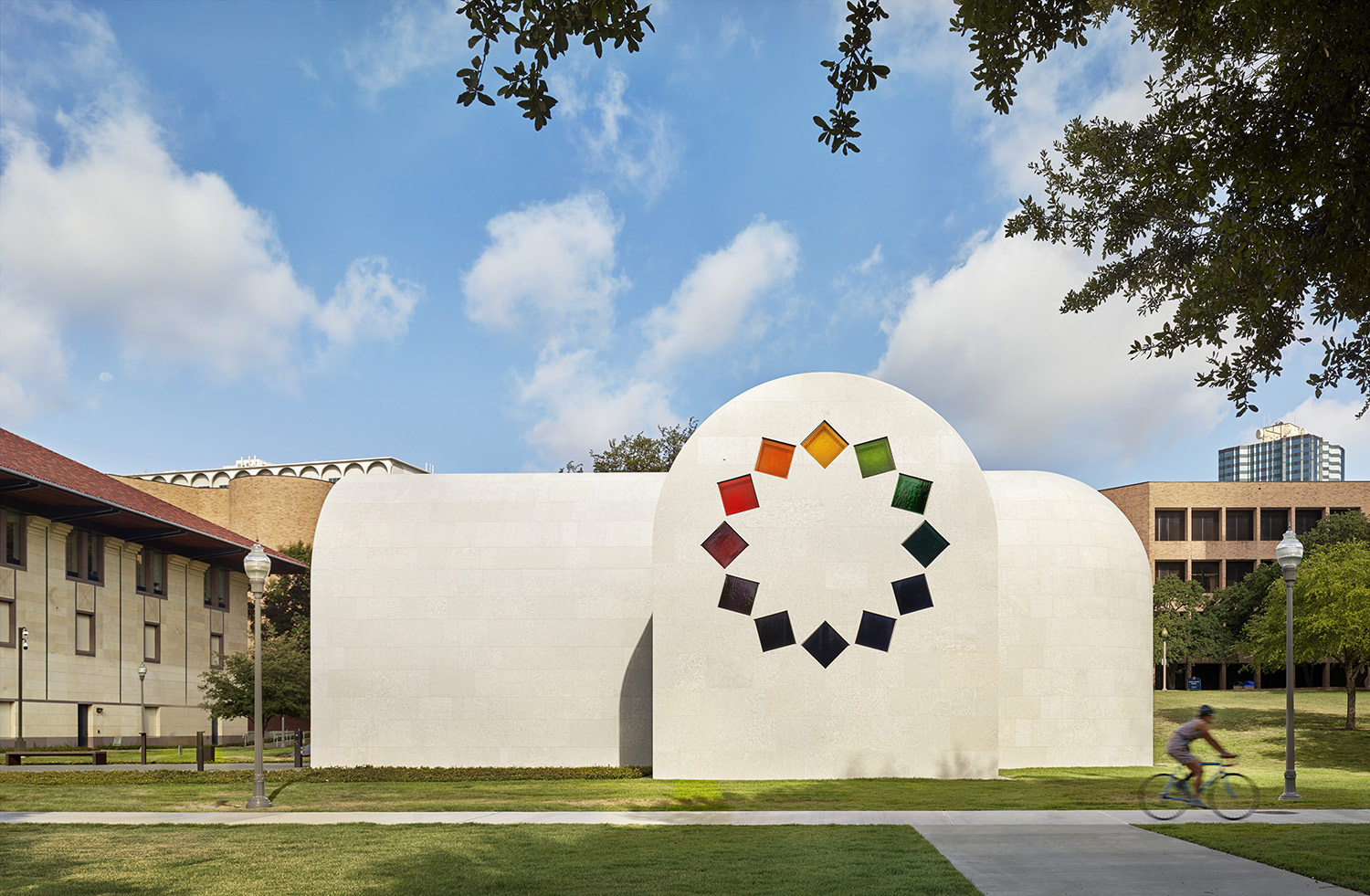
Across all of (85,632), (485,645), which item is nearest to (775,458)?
(485,645)

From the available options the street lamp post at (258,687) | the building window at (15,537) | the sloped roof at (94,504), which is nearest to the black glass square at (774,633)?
the street lamp post at (258,687)

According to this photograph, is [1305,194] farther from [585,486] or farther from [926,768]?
[585,486]

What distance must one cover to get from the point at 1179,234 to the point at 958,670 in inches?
442

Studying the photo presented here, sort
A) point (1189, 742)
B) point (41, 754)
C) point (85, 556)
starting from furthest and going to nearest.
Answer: point (85, 556) → point (41, 754) → point (1189, 742)

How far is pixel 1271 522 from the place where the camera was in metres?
85.6

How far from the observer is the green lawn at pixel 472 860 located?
1138 cm

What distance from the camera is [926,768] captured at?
23.8 m

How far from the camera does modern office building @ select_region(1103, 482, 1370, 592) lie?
8412 centimetres

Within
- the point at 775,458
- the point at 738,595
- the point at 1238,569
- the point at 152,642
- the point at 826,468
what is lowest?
the point at 152,642

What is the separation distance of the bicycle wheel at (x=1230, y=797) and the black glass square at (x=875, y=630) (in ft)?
27.6

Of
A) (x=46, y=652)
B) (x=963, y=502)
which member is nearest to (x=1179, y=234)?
(x=963, y=502)

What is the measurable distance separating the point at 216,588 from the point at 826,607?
183 ft

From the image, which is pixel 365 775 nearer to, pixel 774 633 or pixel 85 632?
pixel 774 633

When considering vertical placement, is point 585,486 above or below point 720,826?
above
